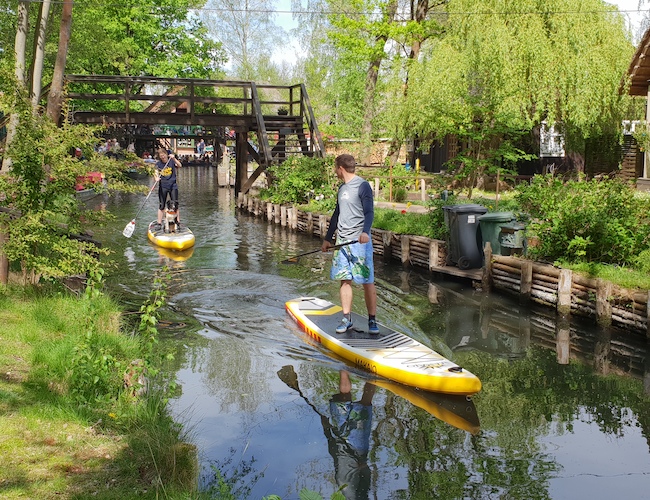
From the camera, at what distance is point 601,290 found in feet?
35.7

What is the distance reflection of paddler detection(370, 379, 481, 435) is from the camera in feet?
23.3

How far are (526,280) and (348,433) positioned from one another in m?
6.53

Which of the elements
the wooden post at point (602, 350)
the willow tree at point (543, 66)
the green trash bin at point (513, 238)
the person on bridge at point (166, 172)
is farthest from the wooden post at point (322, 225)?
the wooden post at point (602, 350)

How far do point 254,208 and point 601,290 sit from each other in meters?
17.7

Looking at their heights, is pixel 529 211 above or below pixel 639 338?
above

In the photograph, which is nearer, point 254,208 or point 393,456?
point 393,456

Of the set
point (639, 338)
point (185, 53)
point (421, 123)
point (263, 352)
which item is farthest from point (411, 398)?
point (185, 53)

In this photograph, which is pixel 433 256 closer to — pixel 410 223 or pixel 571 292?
pixel 410 223

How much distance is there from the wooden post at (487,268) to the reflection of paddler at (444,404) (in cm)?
580

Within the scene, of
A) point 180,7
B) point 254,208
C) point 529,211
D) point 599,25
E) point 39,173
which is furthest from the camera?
point 180,7

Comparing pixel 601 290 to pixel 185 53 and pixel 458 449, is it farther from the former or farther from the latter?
pixel 185 53

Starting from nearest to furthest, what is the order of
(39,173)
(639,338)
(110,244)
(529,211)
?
(39,173), (639,338), (529,211), (110,244)

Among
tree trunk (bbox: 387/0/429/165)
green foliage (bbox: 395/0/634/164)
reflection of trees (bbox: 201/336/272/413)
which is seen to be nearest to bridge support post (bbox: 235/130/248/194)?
tree trunk (bbox: 387/0/429/165)

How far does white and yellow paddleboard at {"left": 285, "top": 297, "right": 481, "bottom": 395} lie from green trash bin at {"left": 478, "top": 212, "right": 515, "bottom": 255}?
4.50 metres
